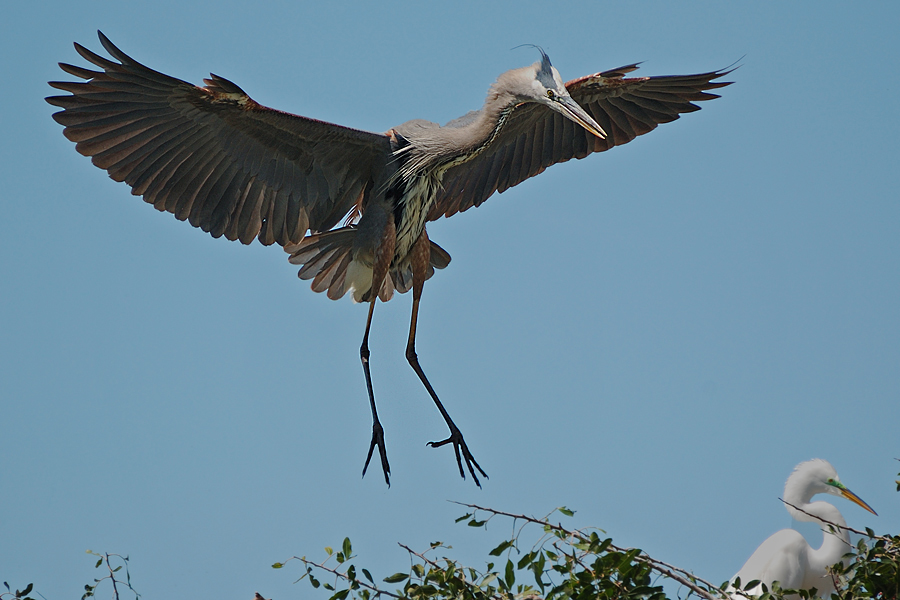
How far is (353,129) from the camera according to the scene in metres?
5.39

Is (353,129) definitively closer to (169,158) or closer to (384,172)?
(384,172)

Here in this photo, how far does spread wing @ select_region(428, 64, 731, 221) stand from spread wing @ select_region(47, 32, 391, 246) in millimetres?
803

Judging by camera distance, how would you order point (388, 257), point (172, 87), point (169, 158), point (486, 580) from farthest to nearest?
point (388, 257) → point (169, 158) → point (172, 87) → point (486, 580)

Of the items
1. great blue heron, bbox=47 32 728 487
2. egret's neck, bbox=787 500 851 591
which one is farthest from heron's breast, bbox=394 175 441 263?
egret's neck, bbox=787 500 851 591

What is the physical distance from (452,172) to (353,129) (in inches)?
37.3

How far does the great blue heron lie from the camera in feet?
15.7

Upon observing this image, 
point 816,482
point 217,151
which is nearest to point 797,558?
→ point 816,482

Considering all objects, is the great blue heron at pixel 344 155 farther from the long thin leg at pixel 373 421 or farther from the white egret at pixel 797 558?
the white egret at pixel 797 558

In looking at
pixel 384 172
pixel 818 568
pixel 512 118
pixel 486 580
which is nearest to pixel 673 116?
pixel 512 118

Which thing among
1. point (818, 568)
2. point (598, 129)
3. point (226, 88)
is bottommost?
point (818, 568)

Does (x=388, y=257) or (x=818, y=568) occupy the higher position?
(x=388, y=257)

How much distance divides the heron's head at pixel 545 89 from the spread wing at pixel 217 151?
93 cm

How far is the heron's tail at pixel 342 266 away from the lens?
5766mm

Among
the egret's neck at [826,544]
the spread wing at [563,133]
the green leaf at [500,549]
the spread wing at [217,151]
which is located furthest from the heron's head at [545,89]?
the egret's neck at [826,544]
